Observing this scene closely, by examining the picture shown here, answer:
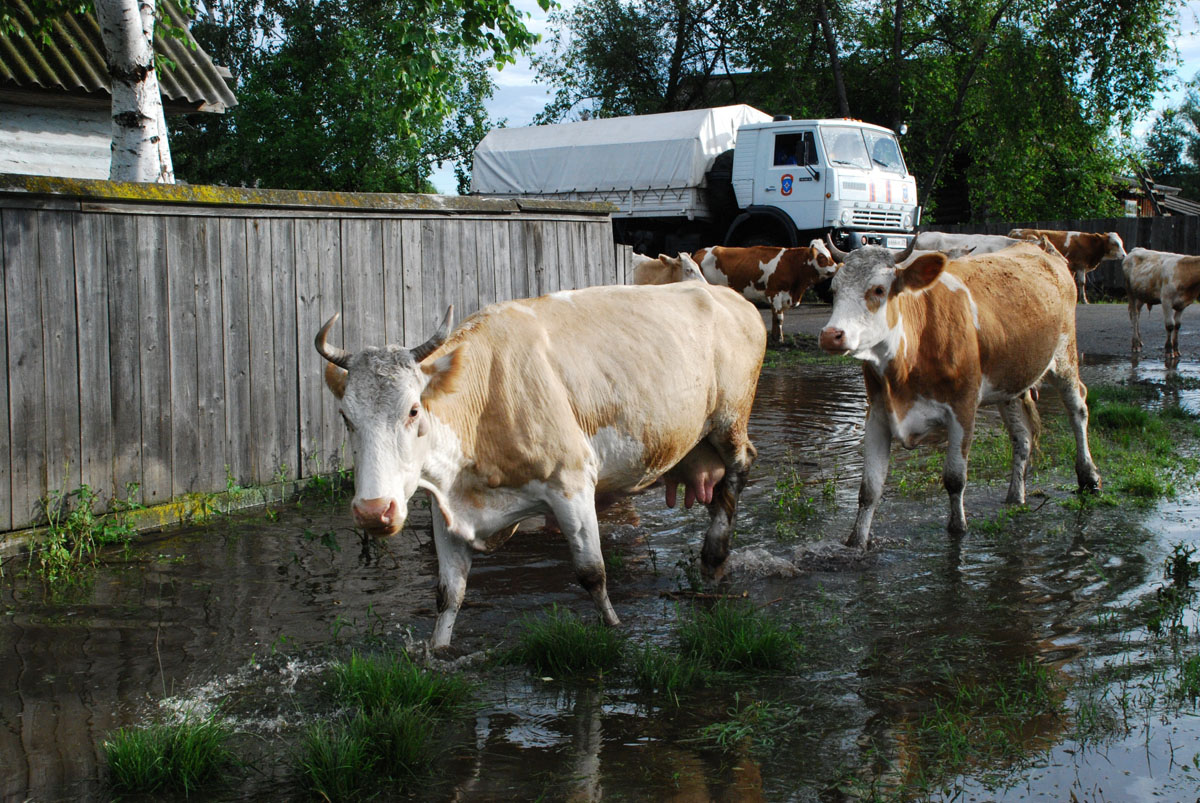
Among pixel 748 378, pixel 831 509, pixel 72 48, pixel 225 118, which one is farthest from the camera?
pixel 225 118

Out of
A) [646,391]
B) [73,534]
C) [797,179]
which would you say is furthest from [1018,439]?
[797,179]

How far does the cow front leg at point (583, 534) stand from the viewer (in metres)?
4.83

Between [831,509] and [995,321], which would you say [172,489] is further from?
[995,321]

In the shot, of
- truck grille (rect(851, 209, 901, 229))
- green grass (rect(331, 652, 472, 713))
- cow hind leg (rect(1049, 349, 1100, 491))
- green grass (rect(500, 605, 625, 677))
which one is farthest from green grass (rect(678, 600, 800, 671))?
truck grille (rect(851, 209, 901, 229))

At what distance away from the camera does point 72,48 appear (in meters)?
11.3

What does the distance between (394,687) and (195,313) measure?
3.97 meters

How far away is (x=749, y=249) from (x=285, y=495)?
498 inches

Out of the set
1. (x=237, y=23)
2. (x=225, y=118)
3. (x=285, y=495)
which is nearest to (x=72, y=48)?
(x=285, y=495)

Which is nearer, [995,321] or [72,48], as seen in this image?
[995,321]

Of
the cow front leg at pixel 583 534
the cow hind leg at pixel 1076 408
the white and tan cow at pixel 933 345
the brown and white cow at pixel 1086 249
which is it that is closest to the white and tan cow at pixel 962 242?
the brown and white cow at pixel 1086 249

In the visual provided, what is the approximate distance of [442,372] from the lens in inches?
175

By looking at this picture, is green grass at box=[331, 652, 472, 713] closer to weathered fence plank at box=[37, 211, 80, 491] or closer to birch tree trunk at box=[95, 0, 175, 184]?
weathered fence plank at box=[37, 211, 80, 491]

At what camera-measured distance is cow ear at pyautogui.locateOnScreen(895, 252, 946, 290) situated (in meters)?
6.31

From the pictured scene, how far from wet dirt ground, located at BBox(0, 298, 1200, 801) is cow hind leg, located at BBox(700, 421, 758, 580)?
0.18 metres
